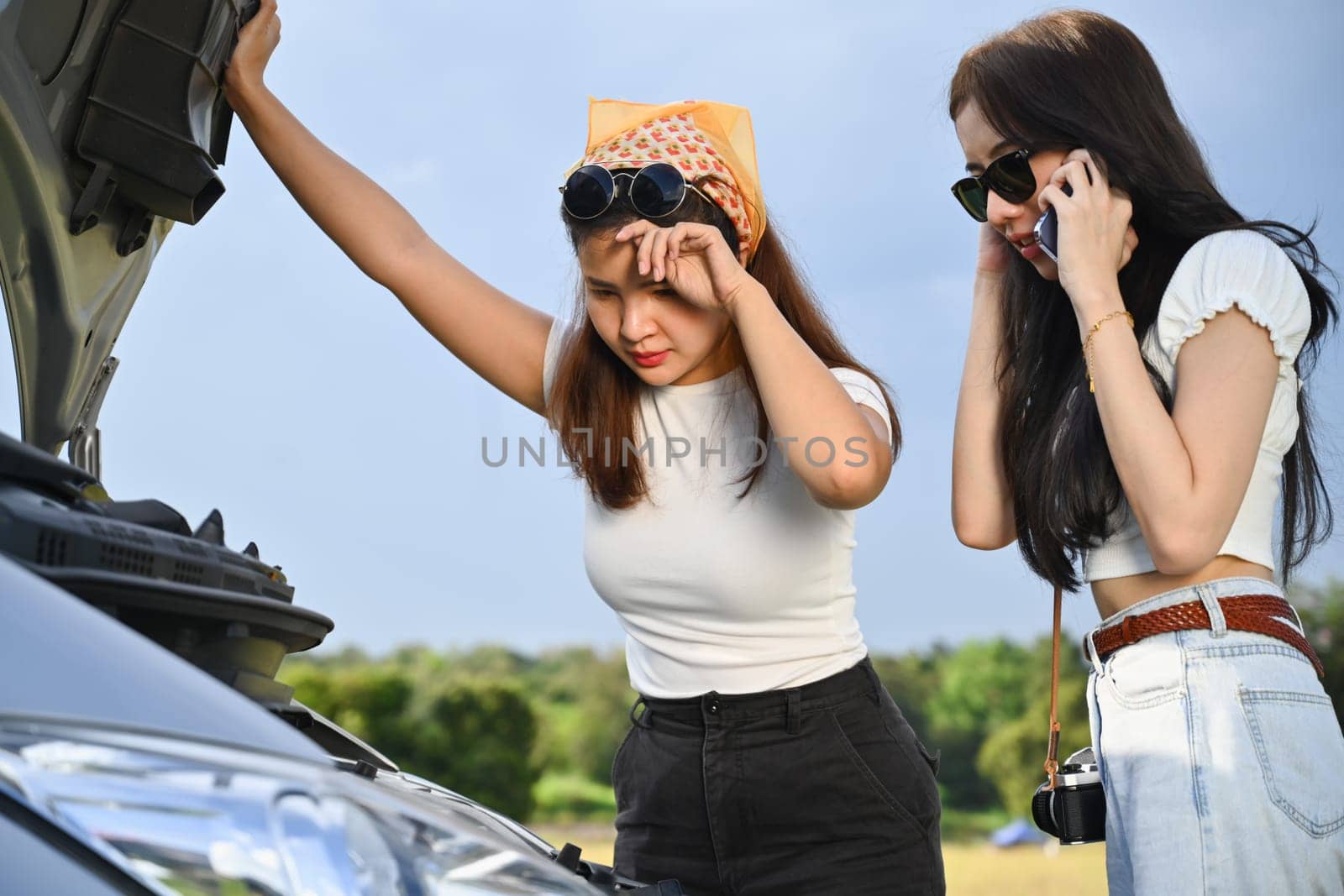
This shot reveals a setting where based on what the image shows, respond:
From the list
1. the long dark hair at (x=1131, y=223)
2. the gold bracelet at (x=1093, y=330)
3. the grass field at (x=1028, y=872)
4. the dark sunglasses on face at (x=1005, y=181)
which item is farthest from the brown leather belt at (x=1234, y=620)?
the grass field at (x=1028, y=872)

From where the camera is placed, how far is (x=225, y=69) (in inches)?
87.2

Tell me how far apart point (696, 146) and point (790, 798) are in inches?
41.6

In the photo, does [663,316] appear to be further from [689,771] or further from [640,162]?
[689,771]

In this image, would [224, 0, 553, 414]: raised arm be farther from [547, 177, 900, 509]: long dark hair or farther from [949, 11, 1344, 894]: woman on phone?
[949, 11, 1344, 894]: woman on phone

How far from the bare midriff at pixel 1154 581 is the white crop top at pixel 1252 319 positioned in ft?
0.04

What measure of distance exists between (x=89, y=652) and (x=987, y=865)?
1852 centimetres

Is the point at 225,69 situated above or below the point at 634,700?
above

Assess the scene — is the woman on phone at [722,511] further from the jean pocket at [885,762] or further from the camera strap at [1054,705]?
the camera strap at [1054,705]

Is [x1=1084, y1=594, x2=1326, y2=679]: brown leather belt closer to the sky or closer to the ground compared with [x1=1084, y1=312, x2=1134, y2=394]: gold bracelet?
closer to the ground

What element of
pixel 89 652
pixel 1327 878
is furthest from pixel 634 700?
pixel 89 652

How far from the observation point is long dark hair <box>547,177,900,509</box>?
213cm

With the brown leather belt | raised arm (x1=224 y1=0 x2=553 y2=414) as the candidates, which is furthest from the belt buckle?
raised arm (x1=224 y1=0 x2=553 y2=414)

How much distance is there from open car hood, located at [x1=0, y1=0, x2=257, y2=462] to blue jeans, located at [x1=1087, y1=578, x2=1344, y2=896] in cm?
157

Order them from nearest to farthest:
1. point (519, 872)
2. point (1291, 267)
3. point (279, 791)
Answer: point (279, 791)
point (519, 872)
point (1291, 267)
